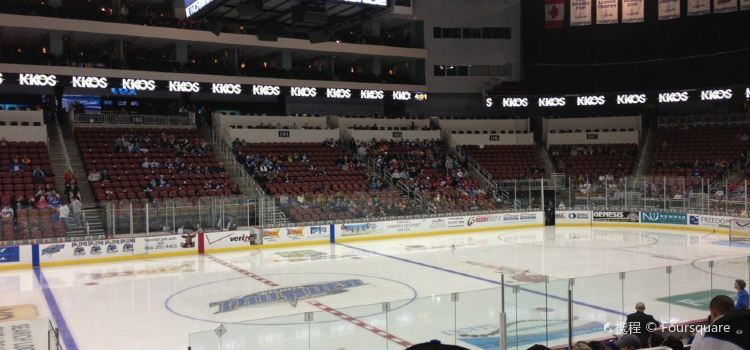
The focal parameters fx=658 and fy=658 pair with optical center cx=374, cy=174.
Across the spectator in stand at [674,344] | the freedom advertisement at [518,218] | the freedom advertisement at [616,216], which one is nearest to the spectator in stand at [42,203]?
the freedom advertisement at [518,218]

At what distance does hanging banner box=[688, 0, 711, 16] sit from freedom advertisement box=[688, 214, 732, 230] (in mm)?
13329

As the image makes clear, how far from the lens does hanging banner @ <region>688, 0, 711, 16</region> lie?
34781 mm

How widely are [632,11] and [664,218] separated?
14082mm

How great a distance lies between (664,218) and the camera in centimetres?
2858

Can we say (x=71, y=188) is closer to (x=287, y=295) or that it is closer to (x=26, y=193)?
(x=26, y=193)

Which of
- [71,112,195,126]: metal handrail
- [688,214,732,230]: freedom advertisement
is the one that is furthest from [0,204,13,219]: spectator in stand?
[688,214,732,230]: freedom advertisement

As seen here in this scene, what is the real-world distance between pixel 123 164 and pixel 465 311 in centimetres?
2217

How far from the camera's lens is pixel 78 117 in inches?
1209

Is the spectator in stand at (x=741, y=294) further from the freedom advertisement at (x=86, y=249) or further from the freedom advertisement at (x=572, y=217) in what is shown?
the freedom advertisement at (x=572, y=217)

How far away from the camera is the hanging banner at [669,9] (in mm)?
35938

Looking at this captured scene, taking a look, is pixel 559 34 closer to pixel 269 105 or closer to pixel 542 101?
pixel 542 101

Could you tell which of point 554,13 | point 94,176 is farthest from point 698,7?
point 94,176

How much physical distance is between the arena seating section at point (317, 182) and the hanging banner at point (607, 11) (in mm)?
16702

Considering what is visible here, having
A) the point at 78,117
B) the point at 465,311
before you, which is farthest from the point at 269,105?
the point at 465,311
